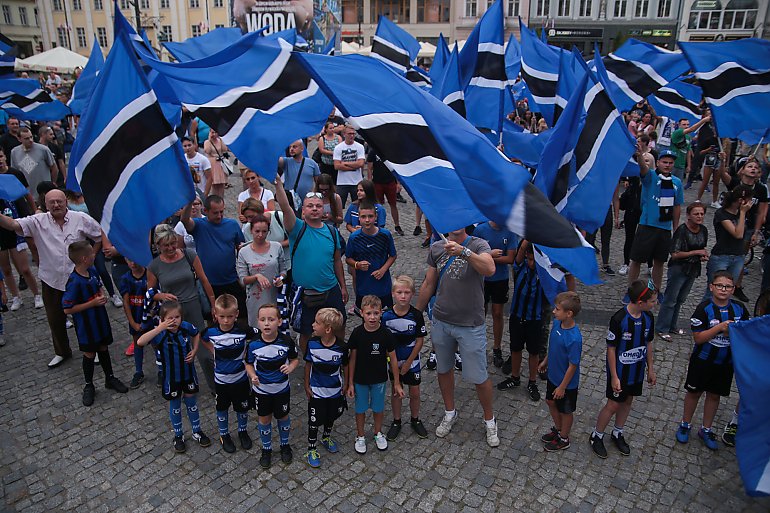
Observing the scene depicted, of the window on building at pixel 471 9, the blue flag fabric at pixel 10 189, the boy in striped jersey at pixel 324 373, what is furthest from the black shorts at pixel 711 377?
the window on building at pixel 471 9

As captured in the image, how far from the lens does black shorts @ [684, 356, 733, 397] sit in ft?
15.8

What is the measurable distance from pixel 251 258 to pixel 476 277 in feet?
7.37

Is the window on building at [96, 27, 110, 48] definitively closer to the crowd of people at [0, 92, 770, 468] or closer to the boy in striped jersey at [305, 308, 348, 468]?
the crowd of people at [0, 92, 770, 468]

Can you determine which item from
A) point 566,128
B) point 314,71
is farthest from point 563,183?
point 314,71

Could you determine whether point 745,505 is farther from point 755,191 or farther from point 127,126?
point 127,126

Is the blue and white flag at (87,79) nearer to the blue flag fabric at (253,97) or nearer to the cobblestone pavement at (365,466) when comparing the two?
the blue flag fabric at (253,97)

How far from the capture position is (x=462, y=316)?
486 cm

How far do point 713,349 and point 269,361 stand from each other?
376 cm

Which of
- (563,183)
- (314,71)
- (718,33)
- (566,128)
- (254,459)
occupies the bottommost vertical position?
(254,459)

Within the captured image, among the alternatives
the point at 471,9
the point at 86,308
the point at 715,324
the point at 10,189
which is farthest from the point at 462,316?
the point at 471,9

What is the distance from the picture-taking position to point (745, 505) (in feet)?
14.1

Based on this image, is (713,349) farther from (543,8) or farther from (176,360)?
(543,8)

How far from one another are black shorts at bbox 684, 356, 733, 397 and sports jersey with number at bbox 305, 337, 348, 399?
305 centimetres

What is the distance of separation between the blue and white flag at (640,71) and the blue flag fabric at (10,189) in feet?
25.6
